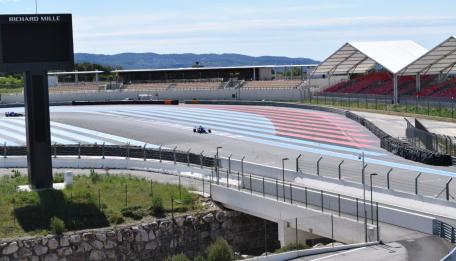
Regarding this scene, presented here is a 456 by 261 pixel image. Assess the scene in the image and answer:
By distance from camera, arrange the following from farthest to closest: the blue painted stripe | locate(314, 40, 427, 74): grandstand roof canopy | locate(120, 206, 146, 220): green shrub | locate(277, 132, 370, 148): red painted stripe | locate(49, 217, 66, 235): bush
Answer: locate(314, 40, 427, 74): grandstand roof canopy < locate(277, 132, 370, 148): red painted stripe < the blue painted stripe < locate(120, 206, 146, 220): green shrub < locate(49, 217, 66, 235): bush

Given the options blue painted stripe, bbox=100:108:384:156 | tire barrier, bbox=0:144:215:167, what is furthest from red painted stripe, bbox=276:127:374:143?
tire barrier, bbox=0:144:215:167

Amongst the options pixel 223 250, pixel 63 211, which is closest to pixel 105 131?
pixel 63 211

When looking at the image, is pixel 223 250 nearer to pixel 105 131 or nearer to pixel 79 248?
pixel 79 248

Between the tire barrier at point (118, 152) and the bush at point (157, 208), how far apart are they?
8940mm

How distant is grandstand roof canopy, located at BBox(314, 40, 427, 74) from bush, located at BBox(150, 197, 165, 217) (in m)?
48.5

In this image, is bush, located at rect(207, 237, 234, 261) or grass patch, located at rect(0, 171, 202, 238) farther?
grass patch, located at rect(0, 171, 202, 238)

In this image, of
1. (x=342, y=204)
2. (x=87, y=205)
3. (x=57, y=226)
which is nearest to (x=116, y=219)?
(x=87, y=205)

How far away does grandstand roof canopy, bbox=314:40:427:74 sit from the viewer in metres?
82.4

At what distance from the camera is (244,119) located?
77.1 meters

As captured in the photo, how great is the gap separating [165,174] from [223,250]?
19276 millimetres

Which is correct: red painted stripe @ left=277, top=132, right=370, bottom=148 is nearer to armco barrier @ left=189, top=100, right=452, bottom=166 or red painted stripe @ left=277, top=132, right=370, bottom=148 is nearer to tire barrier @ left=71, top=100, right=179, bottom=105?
armco barrier @ left=189, top=100, right=452, bottom=166

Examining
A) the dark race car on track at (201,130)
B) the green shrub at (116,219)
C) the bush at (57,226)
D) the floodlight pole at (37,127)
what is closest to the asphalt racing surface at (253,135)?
the dark race car on track at (201,130)

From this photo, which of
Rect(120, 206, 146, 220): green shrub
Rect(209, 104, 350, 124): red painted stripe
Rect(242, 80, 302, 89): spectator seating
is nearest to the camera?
Rect(120, 206, 146, 220): green shrub

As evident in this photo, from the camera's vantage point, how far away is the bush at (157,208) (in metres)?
34.1
